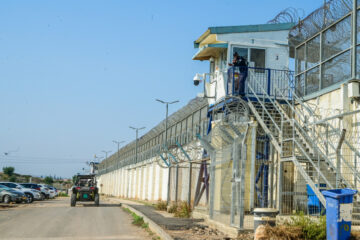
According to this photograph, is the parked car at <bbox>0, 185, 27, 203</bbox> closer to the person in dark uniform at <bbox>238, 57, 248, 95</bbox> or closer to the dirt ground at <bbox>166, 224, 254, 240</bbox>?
the person in dark uniform at <bbox>238, 57, 248, 95</bbox>

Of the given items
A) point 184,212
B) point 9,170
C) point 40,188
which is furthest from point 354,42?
point 9,170

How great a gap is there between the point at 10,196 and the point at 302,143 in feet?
70.9

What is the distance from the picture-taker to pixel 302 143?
13422mm

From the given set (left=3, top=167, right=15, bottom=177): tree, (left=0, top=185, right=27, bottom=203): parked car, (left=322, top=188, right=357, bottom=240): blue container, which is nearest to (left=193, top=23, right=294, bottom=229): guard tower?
(left=322, top=188, right=357, bottom=240): blue container

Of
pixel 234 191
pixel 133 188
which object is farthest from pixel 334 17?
pixel 133 188

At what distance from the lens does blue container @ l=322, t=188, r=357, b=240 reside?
8.16 metres

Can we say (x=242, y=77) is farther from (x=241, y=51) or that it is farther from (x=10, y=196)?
(x=10, y=196)

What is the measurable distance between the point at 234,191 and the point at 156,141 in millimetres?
25483

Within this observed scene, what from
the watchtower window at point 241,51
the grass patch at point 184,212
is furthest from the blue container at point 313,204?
the watchtower window at point 241,51

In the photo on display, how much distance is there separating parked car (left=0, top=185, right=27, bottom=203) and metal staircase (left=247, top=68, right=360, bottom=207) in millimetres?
19216

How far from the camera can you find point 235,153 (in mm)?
11773

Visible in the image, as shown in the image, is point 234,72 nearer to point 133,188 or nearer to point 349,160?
point 349,160

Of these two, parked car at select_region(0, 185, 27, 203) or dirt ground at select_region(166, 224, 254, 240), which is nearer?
dirt ground at select_region(166, 224, 254, 240)

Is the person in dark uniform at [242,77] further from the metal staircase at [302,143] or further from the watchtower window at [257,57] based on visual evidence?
the watchtower window at [257,57]
